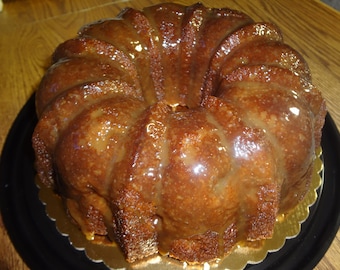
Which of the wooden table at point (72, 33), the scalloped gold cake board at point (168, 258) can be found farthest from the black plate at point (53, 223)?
the wooden table at point (72, 33)

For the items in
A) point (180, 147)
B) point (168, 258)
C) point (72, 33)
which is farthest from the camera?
point (72, 33)

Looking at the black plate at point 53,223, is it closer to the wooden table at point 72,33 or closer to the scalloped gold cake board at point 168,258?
the scalloped gold cake board at point 168,258

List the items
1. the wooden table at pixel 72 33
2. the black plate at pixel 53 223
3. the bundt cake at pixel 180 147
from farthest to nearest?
1. the wooden table at pixel 72 33
2. the black plate at pixel 53 223
3. the bundt cake at pixel 180 147

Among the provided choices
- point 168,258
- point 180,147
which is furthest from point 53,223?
point 180,147

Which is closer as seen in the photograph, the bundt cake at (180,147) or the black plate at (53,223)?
the bundt cake at (180,147)

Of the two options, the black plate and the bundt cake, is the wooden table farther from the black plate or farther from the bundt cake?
the bundt cake

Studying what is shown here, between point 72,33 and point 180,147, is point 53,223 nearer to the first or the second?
point 180,147
